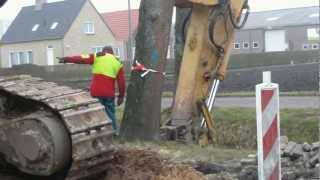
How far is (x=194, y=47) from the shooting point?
462 inches

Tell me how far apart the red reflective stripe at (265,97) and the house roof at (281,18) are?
77.7 meters

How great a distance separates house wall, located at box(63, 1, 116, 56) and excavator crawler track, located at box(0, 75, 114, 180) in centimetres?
6190

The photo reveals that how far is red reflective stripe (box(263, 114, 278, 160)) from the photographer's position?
541cm

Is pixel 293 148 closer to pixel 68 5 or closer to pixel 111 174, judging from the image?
pixel 111 174

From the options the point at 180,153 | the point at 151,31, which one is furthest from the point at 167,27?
the point at 180,153

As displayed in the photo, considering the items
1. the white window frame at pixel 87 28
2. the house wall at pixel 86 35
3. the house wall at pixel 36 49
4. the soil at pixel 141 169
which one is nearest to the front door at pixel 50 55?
the house wall at pixel 36 49

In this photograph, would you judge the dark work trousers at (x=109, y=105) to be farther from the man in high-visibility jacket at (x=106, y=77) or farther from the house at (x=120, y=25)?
the house at (x=120, y=25)

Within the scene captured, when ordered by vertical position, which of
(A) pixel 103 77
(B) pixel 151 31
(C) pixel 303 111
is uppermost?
(B) pixel 151 31

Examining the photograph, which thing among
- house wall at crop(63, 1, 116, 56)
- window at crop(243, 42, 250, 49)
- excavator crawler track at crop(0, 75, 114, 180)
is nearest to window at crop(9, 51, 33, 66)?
house wall at crop(63, 1, 116, 56)

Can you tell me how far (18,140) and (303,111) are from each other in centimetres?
981

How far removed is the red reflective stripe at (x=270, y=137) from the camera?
17.8 feet

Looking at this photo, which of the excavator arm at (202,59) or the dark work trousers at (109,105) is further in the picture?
the dark work trousers at (109,105)

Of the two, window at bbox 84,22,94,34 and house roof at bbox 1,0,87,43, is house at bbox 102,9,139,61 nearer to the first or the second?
window at bbox 84,22,94,34

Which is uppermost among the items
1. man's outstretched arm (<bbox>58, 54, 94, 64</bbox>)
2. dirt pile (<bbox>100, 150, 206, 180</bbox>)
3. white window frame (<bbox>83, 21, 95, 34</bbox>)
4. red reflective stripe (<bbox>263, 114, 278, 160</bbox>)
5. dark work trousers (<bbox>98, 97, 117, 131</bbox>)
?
white window frame (<bbox>83, 21, 95, 34</bbox>)
